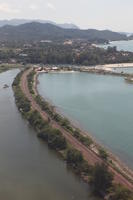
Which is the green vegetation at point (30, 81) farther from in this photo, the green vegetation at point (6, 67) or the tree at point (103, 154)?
the tree at point (103, 154)

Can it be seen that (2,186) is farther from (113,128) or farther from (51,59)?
(51,59)

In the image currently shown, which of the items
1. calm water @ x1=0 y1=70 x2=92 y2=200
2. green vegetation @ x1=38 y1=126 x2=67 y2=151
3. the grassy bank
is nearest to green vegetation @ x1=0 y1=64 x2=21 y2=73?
the grassy bank

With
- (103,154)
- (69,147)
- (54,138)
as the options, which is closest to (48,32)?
(54,138)

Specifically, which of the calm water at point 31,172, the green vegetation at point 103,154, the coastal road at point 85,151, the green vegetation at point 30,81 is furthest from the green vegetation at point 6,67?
the green vegetation at point 103,154

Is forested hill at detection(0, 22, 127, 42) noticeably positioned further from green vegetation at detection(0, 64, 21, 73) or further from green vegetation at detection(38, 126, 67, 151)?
green vegetation at detection(38, 126, 67, 151)

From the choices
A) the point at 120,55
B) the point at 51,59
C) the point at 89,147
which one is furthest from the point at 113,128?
the point at 120,55

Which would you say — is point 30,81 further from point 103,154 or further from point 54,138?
point 103,154

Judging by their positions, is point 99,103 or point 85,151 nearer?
point 85,151
